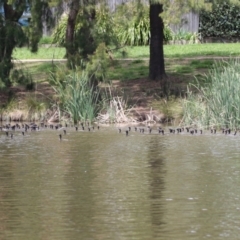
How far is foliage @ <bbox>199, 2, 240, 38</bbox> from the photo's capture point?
38.9m

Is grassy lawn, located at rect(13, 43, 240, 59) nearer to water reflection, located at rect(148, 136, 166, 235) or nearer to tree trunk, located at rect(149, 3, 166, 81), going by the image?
tree trunk, located at rect(149, 3, 166, 81)

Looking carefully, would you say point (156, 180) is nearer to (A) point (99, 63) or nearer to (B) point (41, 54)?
(A) point (99, 63)

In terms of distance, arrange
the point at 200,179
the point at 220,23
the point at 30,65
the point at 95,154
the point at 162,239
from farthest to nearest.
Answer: the point at 220,23
the point at 30,65
the point at 95,154
the point at 200,179
the point at 162,239

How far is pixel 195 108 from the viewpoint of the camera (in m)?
22.6

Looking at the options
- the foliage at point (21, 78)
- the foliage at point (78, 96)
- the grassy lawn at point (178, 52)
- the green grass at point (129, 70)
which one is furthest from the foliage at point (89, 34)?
the grassy lawn at point (178, 52)

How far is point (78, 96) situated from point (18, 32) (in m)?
2.37

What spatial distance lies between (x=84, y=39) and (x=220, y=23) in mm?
15543

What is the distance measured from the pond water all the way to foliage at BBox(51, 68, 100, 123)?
8.87ft

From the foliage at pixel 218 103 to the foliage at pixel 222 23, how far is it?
16.4 meters

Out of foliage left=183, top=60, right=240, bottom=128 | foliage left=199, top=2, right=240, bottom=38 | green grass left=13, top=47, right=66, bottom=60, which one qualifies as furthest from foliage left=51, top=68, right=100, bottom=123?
foliage left=199, top=2, right=240, bottom=38

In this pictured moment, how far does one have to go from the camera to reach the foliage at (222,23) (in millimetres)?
38906

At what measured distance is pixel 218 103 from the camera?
862 inches

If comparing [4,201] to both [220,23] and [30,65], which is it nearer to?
[30,65]

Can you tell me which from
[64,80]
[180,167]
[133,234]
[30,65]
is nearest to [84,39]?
[64,80]
